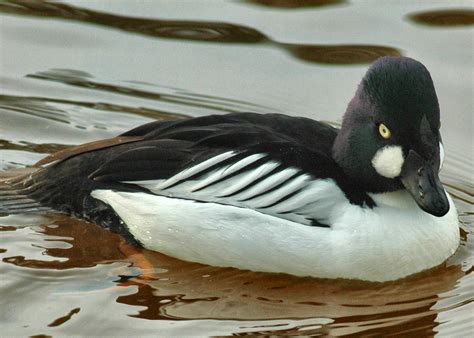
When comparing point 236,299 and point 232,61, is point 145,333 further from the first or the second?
point 232,61

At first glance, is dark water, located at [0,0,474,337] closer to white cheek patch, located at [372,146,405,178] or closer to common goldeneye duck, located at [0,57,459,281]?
common goldeneye duck, located at [0,57,459,281]

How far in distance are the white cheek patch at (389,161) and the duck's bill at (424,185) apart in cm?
6

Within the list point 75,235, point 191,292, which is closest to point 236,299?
point 191,292

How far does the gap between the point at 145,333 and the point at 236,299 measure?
0.87 m

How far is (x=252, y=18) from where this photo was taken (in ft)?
42.7

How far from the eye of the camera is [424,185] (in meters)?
7.96

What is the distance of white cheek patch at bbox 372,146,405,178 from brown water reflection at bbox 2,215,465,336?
828 mm

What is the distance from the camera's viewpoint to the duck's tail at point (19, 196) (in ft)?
29.3

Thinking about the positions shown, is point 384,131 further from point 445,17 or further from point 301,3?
point 301,3

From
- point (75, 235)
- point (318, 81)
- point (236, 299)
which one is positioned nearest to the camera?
point (236, 299)

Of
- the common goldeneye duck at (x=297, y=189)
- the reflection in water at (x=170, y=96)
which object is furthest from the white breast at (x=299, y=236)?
the reflection in water at (x=170, y=96)

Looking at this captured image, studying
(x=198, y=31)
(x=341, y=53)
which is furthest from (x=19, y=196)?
(x=341, y=53)

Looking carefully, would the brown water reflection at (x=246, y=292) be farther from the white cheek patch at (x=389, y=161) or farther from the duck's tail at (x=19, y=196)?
the white cheek patch at (x=389, y=161)

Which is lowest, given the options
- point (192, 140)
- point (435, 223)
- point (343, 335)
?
point (343, 335)
